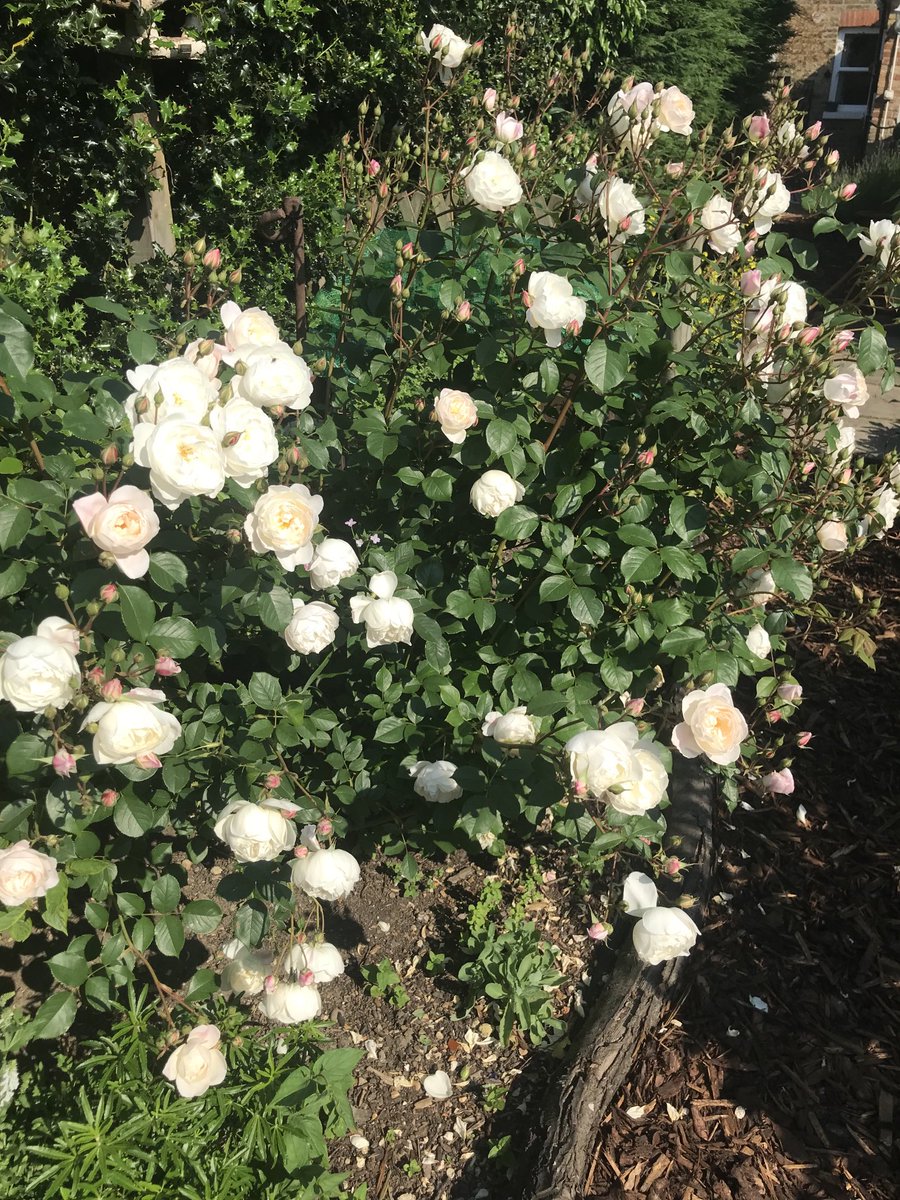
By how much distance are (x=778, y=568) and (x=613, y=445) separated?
0.48 m

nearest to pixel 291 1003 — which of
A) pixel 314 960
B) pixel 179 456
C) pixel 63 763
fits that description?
pixel 314 960

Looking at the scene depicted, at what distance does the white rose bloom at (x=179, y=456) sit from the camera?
129 centimetres

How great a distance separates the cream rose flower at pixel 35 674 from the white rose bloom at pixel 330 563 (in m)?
0.48

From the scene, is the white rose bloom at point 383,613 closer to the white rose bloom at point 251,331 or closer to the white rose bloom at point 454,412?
the white rose bloom at point 454,412

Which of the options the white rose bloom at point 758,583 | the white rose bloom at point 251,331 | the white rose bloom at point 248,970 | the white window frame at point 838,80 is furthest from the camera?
the white window frame at point 838,80

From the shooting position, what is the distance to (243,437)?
138cm

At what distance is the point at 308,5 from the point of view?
13.8 feet

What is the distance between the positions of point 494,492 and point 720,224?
0.71 meters

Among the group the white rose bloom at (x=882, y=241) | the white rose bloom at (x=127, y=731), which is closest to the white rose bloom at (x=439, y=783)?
the white rose bloom at (x=127, y=731)

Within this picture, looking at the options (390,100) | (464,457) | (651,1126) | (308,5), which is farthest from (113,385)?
(390,100)

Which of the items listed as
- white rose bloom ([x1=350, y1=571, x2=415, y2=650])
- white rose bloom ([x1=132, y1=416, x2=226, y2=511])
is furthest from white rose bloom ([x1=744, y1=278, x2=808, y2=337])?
white rose bloom ([x1=132, y1=416, x2=226, y2=511])

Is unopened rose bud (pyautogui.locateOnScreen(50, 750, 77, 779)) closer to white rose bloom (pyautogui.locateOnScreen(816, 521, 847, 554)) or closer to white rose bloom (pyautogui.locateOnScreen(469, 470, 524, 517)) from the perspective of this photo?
white rose bloom (pyautogui.locateOnScreen(469, 470, 524, 517))

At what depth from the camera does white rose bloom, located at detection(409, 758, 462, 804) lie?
1.95 meters

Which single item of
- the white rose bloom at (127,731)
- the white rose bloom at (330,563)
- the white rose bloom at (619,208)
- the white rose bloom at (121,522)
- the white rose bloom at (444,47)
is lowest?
the white rose bloom at (127,731)
